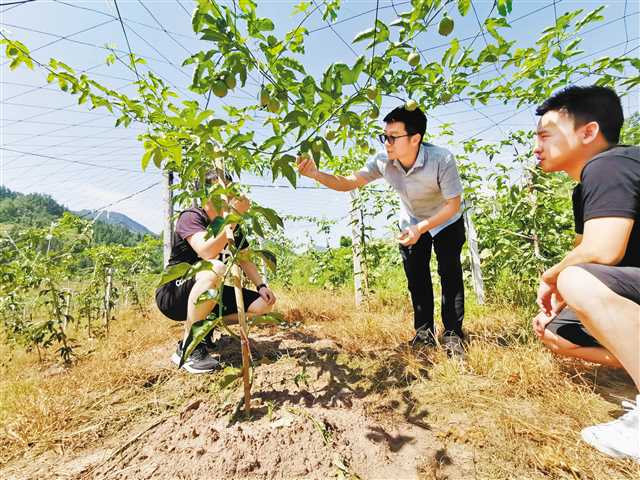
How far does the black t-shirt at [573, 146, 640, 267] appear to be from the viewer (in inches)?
44.3

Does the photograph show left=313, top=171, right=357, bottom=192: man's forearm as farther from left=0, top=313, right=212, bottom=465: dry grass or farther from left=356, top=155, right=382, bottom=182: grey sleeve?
left=0, top=313, right=212, bottom=465: dry grass

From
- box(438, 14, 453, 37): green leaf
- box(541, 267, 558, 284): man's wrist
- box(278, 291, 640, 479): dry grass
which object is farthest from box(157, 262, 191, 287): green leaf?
box(541, 267, 558, 284): man's wrist

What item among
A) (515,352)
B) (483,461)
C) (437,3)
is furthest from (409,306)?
(437,3)

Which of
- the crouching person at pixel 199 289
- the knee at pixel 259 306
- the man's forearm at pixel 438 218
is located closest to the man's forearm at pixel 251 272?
the crouching person at pixel 199 289

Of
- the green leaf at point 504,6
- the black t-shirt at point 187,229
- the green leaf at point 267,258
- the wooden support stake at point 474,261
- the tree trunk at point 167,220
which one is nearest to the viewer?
the green leaf at point 504,6

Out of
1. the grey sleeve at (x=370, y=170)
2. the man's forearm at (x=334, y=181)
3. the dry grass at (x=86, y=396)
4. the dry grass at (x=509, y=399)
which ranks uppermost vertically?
the grey sleeve at (x=370, y=170)

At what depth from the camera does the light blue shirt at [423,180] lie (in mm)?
1946

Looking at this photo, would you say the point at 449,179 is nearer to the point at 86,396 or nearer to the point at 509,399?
the point at 509,399

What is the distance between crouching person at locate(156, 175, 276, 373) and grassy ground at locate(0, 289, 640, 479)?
253 millimetres

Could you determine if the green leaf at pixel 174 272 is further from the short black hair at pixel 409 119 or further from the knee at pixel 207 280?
the short black hair at pixel 409 119

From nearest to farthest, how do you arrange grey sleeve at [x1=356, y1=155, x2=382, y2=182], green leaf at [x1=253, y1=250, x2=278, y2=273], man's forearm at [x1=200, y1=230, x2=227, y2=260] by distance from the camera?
green leaf at [x1=253, y1=250, x2=278, y2=273] < man's forearm at [x1=200, y1=230, x2=227, y2=260] < grey sleeve at [x1=356, y1=155, x2=382, y2=182]

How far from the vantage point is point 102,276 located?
4.18m

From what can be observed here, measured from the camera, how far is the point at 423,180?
2031 millimetres

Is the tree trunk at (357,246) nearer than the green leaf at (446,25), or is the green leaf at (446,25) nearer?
the green leaf at (446,25)
